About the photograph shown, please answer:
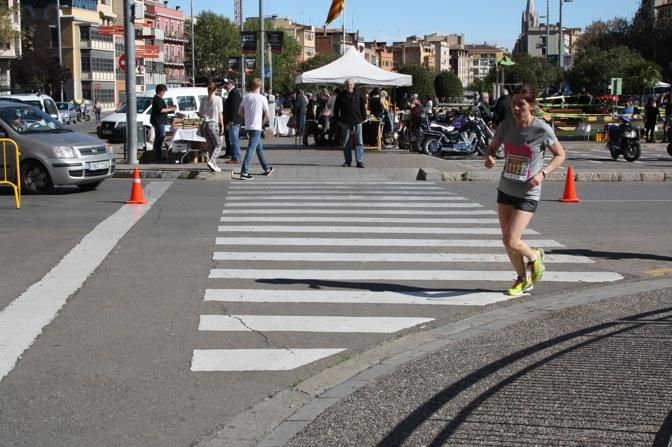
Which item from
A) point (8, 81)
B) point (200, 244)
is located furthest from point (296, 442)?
point (8, 81)

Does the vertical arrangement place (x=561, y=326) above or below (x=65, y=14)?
below

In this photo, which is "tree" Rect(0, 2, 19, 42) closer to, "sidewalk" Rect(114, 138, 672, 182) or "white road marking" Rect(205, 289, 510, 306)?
"sidewalk" Rect(114, 138, 672, 182)

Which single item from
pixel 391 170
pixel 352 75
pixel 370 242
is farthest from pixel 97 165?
pixel 352 75

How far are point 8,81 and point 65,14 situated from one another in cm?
2510

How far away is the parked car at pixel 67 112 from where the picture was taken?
212 ft

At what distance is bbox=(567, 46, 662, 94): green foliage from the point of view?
59812mm

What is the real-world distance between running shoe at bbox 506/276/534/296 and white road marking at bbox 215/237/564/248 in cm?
268

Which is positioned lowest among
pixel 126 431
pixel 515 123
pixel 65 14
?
pixel 126 431

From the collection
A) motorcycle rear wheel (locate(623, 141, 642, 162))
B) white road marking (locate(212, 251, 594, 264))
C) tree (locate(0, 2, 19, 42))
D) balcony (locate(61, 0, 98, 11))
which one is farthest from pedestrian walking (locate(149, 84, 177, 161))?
balcony (locate(61, 0, 98, 11))

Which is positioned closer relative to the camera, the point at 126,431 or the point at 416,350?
the point at 126,431

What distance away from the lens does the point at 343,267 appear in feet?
34.1

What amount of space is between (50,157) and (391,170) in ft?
25.4

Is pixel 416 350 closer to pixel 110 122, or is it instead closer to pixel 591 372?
pixel 591 372

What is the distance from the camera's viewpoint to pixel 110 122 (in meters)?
37.2
